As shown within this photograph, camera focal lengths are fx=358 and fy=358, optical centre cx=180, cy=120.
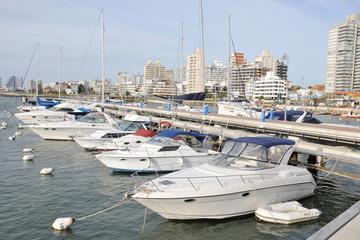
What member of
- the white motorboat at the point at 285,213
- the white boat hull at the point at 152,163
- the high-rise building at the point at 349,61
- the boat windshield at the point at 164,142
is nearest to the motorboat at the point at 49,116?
the white boat hull at the point at 152,163

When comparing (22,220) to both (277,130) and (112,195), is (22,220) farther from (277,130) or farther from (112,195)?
(277,130)

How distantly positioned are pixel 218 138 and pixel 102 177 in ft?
32.3

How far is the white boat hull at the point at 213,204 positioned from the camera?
1210cm

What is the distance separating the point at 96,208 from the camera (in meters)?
14.6

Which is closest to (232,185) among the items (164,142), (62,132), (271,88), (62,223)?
(62,223)

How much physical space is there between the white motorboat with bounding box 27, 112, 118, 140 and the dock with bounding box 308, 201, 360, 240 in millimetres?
24444

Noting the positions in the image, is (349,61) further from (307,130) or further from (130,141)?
(130,141)

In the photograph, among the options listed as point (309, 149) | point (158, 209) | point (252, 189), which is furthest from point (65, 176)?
point (309, 149)

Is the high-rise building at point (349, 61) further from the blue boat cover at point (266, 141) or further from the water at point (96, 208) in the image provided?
the blue boat cover at point (266, 141)

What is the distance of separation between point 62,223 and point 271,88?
15271cm

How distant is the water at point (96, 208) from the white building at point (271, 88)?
136 m

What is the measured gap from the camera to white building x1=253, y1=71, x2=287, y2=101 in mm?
154500

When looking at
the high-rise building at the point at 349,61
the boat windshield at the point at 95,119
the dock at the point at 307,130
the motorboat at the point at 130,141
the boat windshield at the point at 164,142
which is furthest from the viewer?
the high-rise building at the point at 349,61

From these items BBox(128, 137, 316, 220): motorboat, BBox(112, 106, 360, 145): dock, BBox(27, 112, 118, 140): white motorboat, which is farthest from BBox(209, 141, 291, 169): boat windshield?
BBox(27, 112, 118, 140): white motorboat
